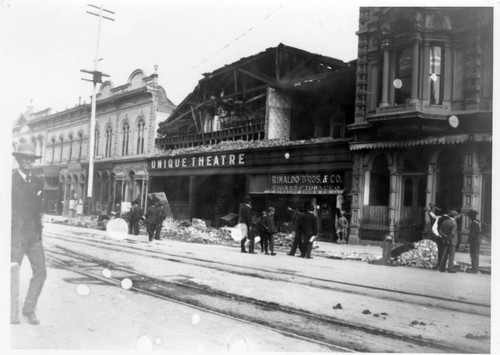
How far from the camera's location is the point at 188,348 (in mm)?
5289

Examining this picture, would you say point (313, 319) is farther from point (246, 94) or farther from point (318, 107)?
point (246, 94)

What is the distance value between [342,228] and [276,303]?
29.5 feet

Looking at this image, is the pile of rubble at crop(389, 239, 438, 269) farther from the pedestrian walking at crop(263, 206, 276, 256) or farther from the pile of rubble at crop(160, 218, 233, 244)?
the pile of rubble at crop(160, 218, 233, 244)

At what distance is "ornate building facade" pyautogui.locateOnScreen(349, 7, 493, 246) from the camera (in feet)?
39.9

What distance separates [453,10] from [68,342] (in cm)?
1163

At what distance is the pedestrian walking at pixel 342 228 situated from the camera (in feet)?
49.3

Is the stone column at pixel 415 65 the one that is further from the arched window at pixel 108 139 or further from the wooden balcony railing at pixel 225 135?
the arched window at pixel 108 139

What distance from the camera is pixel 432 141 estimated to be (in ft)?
42.9

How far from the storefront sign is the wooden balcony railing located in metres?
0.69

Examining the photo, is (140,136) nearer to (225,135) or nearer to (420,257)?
(225,135)

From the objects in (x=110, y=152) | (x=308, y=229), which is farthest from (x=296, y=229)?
(x=110, y=152)

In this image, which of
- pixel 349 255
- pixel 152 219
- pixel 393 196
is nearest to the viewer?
pixel 349 255

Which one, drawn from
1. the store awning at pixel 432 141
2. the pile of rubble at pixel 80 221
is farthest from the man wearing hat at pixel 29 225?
the pile of rubble at pixel 80 221

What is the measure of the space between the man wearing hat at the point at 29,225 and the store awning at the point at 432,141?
10.4m
